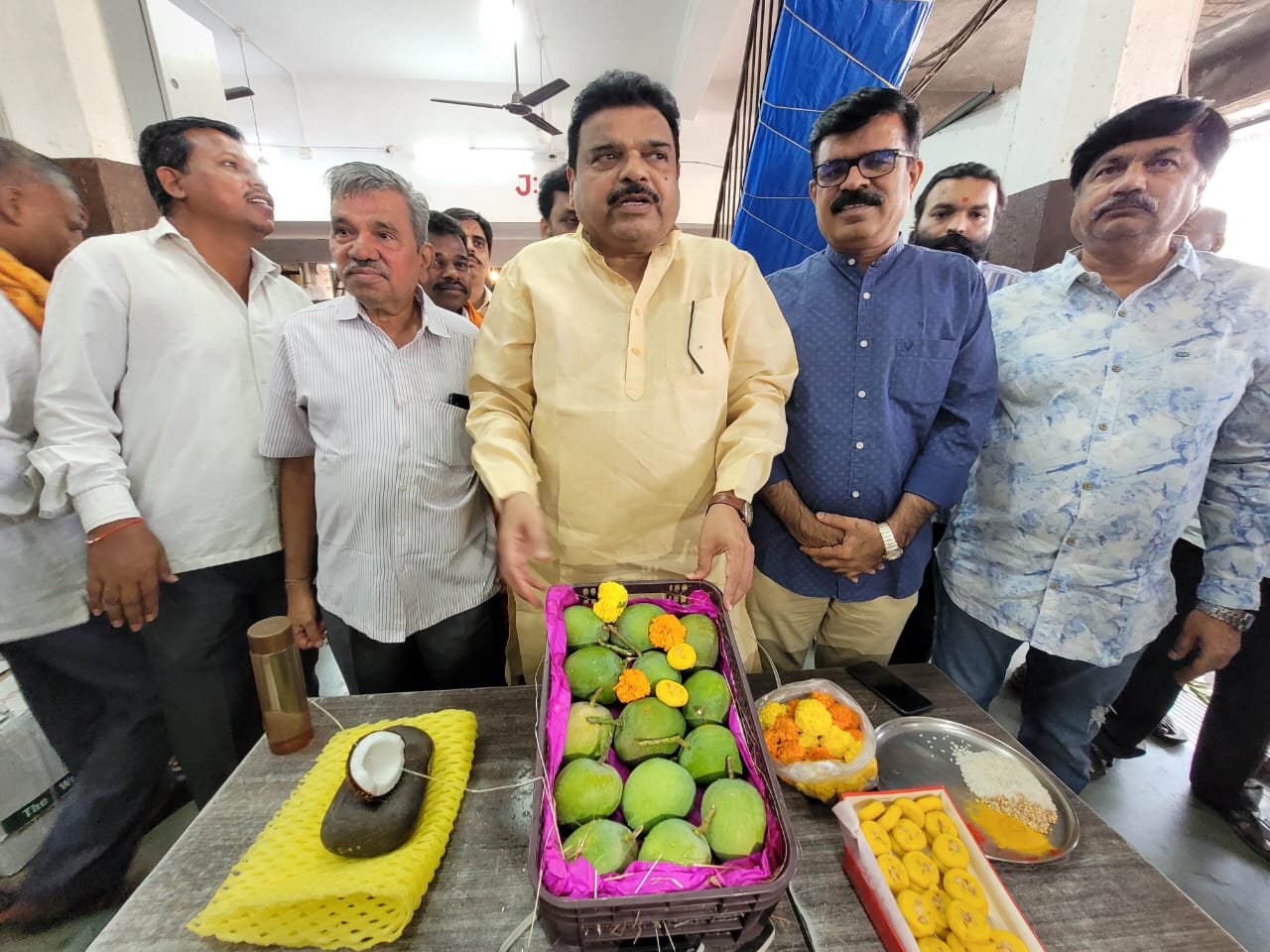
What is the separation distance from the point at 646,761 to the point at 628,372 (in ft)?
2.59

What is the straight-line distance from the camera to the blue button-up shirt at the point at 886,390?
1368 millimetres

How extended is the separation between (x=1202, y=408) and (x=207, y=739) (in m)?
2.79

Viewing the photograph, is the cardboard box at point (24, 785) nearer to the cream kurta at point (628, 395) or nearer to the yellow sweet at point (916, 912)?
the cream kurta at point (628, 395)

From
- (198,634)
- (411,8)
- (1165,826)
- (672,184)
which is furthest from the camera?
(411,8)

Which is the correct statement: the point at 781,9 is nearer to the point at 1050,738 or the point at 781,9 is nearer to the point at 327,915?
the point at 1050,738

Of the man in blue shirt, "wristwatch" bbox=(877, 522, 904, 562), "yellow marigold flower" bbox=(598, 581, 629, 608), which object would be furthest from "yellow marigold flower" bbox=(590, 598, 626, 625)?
"wristwatch" bbox=(877, 522, 904, 562)

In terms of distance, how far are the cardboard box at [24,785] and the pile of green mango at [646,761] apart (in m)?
2.00

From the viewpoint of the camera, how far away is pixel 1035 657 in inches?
60.9

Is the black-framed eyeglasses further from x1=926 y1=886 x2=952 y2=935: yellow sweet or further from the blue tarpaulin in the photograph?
x1=926 y1=886 x2=952 y2=935: yellow sweet

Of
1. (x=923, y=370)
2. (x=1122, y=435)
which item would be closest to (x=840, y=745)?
(x=923, y=370)

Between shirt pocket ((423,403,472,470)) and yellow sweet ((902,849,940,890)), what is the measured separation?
1.22 meters

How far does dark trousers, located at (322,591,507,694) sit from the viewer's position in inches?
56.9

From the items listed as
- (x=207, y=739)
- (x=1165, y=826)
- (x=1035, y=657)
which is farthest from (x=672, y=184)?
(x=1165, y=826)

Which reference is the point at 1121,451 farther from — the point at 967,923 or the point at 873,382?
the point at 967,923
